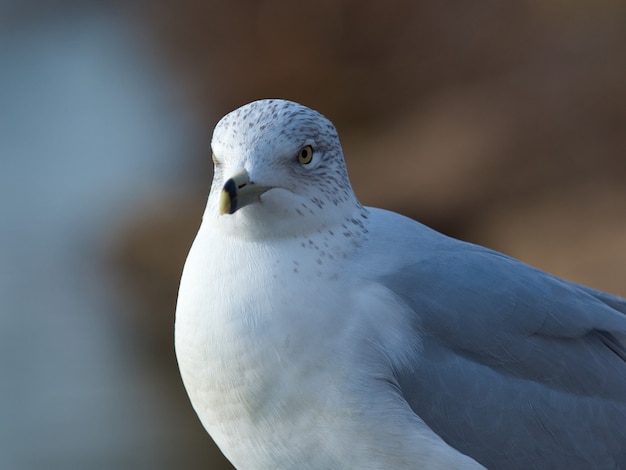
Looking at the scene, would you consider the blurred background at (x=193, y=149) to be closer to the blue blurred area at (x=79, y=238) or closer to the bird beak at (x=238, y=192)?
the blue blurred area at (x=79, y=238)

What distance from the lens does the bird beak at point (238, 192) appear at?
1.15 metres

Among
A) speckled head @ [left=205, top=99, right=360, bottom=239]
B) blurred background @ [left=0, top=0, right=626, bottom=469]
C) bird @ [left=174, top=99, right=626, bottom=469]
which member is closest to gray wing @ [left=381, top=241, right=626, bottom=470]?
bird @ [left=174, top=99, right=626, bottom=469]

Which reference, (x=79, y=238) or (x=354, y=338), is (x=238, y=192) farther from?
(x=79, y=238)

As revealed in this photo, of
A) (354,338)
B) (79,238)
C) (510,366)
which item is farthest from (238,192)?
(79,238)

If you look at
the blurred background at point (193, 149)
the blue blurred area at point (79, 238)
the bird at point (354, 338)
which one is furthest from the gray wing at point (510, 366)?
the blue blurred area at point (79, 238)

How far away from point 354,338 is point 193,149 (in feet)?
9.96

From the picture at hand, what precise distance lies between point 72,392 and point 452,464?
3.46 metres

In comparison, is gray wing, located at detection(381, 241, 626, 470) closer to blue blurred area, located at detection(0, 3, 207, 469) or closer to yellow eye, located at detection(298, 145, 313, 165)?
yellow eye, located at detection(298, 145, 313, 165)

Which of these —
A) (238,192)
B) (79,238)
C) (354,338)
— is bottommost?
(79,238)

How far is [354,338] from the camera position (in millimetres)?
1245

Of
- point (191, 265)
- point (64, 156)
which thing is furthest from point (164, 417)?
point (191, 265)

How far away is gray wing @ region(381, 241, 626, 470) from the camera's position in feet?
4.29

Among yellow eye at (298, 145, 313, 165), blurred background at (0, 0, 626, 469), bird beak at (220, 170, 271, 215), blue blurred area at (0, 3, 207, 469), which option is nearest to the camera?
bird beak at (220, 170, 271, 215)

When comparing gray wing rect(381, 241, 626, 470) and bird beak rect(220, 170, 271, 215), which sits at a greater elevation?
bird beak rect(220, 170, 271, 215)
